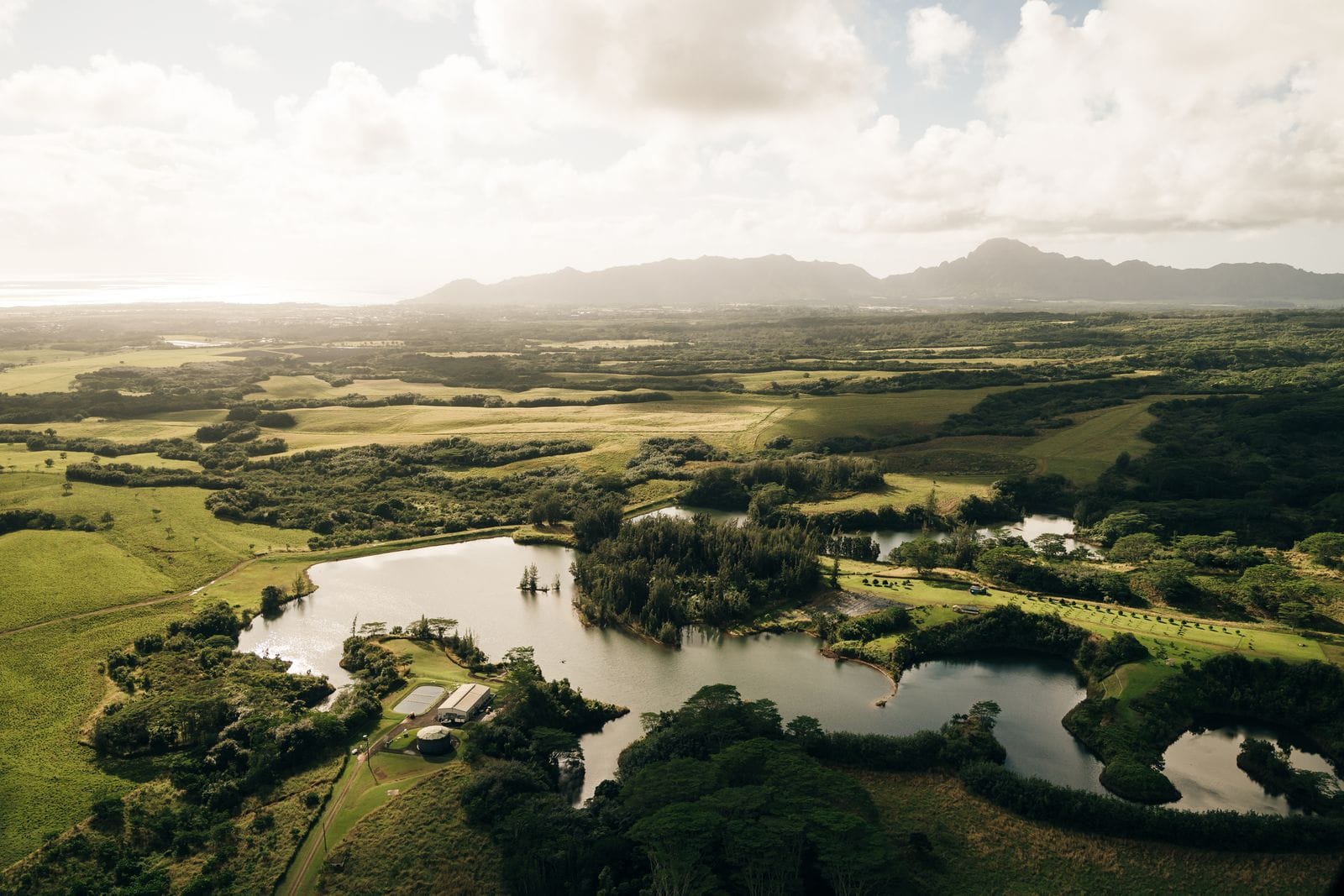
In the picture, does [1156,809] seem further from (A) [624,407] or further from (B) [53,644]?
(A) [624,407]

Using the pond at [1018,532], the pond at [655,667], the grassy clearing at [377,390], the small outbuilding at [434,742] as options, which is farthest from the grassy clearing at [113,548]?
the grassy clearing at [377,390]

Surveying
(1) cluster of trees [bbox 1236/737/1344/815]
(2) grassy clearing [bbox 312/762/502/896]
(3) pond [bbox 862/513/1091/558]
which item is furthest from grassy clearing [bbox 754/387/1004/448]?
(2) grassy clearing [bbox 312/762/502/896]

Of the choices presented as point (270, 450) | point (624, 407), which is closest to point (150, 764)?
point (270, 450)

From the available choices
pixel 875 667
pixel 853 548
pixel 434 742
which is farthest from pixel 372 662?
pixel 853 548

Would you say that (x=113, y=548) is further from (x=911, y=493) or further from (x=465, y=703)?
(x=911, y=493)

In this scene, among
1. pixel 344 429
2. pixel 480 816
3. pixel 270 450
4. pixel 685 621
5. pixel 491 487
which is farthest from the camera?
pixel 344 429

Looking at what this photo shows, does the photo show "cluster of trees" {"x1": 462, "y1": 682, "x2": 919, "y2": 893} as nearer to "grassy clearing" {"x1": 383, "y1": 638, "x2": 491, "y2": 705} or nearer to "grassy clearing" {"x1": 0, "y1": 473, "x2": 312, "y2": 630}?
"grassy clearing" {"x1": 383, "y1": 638, "x2": 491, "y2": 705}

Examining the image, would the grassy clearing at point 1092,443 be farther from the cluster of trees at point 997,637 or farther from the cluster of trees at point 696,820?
the cluster of trees at point 696,820
